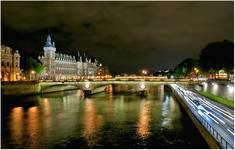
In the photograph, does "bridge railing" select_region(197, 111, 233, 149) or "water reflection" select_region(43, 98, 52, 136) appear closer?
"bridge railing" select_region(197, 111, 233, 149)

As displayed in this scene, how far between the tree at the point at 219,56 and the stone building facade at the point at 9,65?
6128cm

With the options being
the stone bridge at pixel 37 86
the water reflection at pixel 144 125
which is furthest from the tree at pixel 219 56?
the water reflection at pixel 144 125

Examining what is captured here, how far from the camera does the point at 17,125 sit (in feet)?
135

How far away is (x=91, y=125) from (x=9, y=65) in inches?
3007

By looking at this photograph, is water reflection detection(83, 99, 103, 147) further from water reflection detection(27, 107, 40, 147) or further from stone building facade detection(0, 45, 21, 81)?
stone building facade detection(0, 45, 21, 81)

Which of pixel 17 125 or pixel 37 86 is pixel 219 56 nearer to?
pixel 37 86

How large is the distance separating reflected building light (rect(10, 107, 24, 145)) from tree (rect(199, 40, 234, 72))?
5939 centimetres

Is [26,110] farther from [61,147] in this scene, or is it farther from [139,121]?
[61,147]

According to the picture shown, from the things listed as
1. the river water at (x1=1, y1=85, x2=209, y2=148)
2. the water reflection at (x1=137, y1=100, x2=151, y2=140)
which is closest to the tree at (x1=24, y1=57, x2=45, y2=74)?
the river water at (x1=1, y1=85, x2=209, y2=148)

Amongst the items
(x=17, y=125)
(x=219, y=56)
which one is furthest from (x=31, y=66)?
(x=17, y=125)

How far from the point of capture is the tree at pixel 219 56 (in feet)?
306

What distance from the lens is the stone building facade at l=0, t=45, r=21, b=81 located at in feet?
347

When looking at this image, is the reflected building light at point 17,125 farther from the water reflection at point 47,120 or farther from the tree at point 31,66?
the tree at point 31,66

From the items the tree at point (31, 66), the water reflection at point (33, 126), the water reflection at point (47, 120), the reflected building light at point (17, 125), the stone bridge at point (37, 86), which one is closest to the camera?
the water reflection at point (33, 126)
